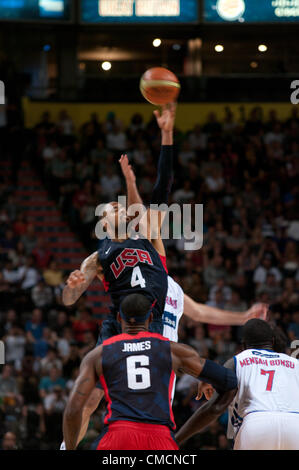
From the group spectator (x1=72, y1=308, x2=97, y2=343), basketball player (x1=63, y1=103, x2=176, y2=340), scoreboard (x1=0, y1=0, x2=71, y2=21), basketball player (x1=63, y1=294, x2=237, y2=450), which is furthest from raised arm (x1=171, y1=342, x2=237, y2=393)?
scoreboard (x1=0, y1=0, x2=71, y2=21)

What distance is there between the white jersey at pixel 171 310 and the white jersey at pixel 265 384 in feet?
4.29

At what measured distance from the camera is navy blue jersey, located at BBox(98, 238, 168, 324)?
24.0 feet

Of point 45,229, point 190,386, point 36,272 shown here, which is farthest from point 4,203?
point 190,386

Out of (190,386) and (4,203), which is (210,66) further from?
(190,386)

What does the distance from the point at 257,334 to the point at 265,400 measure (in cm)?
54

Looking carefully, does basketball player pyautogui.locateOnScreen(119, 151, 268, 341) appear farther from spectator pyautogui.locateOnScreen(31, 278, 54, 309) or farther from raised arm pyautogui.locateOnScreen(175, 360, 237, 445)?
spectator pyautogui.locateOnScreen(31, 278, 54, 309)

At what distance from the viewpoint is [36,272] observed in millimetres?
15391

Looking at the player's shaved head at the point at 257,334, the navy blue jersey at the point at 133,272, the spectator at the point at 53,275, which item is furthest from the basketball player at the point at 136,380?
the spectator at the point at 53,275

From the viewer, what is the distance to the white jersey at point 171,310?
7801 millimetres

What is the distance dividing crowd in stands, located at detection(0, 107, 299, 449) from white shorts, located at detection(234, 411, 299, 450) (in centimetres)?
553

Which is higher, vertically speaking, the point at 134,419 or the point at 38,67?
the point at 38,67

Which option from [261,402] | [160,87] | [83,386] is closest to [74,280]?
[83,386]

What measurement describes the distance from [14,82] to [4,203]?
444cm

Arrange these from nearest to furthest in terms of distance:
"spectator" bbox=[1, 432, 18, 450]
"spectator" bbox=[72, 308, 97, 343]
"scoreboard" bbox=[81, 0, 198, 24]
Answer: "spectator" bbox=[1, 432, 18, 450], "spectator" bbox=[72, 308, 97, 343], "scoreboard" bbox=[81, 0, 198, 24]
